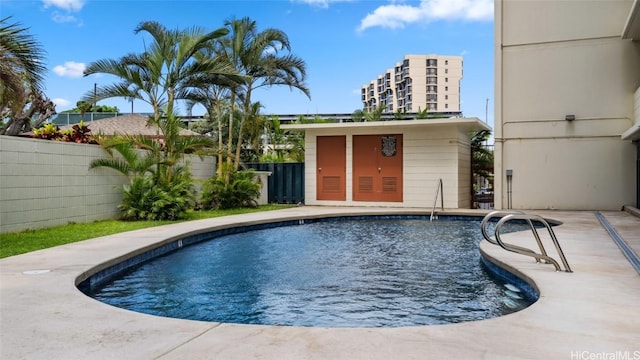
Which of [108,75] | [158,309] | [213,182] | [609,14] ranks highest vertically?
[609,14]

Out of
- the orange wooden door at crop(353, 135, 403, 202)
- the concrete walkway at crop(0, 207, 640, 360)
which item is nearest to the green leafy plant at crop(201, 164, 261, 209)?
the orange wooden door at crop(353, 135, 403, 202)

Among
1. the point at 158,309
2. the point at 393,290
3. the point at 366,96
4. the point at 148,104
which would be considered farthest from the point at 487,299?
the point at 366,96

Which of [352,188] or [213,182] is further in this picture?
[352,188]

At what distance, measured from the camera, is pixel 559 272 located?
4637 mm

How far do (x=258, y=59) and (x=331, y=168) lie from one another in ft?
12.4

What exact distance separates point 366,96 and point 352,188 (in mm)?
90784

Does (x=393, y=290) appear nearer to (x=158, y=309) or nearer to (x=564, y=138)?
(x=158, y=309)

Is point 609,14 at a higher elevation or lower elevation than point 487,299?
higher

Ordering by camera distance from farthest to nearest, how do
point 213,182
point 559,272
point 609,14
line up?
point 213,182
point 609,14
point 559,272

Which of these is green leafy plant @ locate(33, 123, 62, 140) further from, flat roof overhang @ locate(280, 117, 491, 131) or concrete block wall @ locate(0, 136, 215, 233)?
flat roof overhang @ locate(280, 117, 491, 131)

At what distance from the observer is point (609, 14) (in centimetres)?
1162

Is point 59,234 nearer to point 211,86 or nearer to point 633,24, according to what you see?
point 211,86

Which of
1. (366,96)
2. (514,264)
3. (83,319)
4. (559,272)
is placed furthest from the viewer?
(366,96)

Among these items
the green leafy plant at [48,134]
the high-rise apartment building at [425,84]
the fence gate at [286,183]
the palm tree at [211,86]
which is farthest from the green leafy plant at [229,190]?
the high-rise apartment building at [425,84]
